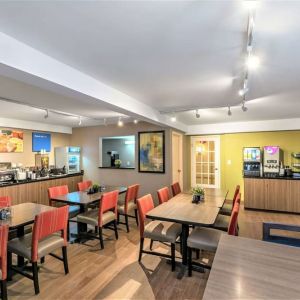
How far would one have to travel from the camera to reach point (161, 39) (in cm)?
170

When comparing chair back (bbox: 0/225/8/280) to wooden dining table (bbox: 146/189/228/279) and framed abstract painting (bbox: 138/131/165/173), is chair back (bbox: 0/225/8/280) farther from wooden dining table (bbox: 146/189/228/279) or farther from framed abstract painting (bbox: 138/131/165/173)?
framed abstract painting (bbox: 138/131/165/173)

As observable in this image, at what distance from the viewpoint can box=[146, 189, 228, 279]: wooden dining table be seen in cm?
251

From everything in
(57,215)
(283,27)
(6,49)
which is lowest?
(57,215)

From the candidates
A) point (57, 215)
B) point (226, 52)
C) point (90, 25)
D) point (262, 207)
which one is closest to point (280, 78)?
point (226, 52)

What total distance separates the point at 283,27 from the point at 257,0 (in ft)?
1.32

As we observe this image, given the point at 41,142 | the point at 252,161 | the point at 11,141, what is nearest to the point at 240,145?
the point at 252,161

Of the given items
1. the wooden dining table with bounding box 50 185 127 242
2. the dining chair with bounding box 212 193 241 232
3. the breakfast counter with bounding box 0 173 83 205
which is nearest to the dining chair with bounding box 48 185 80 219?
the wooden dining table with bounding box 50 185 127 242

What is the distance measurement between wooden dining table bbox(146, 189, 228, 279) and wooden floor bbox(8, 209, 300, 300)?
0.27m

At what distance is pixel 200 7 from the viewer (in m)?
1.34

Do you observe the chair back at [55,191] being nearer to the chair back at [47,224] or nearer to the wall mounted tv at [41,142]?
the chair back at [47,224]

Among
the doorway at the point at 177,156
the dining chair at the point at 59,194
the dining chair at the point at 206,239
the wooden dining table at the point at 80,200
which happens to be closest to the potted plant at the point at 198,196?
the dining chair at the point at 206,239

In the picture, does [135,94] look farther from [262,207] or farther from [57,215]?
[262,207]

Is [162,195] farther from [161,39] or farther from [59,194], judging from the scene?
[161,39]

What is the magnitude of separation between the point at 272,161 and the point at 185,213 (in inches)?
155
